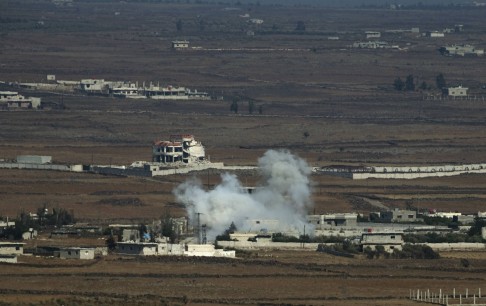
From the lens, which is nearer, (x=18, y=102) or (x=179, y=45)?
(x=18, y=102)

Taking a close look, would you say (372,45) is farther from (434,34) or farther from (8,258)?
(8,258)

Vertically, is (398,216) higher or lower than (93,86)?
lower

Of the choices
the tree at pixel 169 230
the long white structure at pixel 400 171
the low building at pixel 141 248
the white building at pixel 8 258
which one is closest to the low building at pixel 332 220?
the tree at pixel 169 230

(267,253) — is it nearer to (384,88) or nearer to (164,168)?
(164,168)

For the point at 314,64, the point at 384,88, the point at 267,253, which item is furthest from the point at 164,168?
the point at 314,64

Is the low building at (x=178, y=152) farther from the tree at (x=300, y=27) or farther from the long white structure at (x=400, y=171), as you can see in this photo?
the tree at (x=300, y=27)

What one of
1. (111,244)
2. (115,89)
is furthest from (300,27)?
(111,244)
